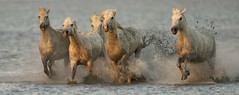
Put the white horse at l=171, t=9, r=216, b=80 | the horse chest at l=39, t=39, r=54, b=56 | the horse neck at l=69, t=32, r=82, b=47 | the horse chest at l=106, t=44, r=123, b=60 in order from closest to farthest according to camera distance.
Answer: the white horse at l=171, t=9, r=216, b=80
the horse neck at l=69, t=32, r=82, b=47
the horse chest at l=106, t=44, r=123, b=60
the horse chest at l=39, t=39, r=54, b=56

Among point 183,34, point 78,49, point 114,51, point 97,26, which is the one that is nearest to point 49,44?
point 78,49

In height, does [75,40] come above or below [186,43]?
above

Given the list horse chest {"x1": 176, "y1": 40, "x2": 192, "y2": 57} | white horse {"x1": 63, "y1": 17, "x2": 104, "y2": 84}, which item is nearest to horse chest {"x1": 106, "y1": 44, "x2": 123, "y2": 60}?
white horse {"x1": 63, "y1": 17, "x2": 104, "y2": 84}

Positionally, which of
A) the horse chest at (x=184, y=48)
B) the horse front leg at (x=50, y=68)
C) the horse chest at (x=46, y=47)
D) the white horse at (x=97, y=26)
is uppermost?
the white horse at (x=97, y=26)

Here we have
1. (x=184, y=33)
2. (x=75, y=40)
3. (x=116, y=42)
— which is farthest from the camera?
(x=116, y=42)

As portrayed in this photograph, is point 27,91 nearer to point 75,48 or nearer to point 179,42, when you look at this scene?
point 75,48

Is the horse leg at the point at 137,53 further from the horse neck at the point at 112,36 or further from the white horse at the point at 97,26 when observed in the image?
the horse neck at the point at 112,36

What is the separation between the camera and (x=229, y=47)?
3014 centimetres

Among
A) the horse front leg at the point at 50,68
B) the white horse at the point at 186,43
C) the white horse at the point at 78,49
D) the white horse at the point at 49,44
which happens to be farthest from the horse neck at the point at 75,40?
the white horse at the point at 186,43

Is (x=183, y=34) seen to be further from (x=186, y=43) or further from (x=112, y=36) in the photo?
(x=112, y=36)

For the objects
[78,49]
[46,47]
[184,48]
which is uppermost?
[46,47]

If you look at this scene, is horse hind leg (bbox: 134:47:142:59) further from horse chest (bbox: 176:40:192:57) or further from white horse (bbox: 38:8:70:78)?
horse chest (bbox: 176:40:192:57)

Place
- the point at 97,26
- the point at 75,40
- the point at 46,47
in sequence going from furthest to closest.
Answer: the point at 97,26
the point at 46,47
the point at 75,40

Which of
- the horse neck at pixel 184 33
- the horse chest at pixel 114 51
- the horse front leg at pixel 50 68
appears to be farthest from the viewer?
the horse front leg at pixel 50 68
